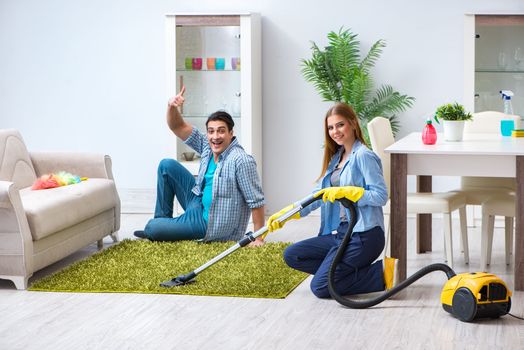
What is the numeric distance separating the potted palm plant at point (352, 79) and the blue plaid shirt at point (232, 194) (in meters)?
1.36

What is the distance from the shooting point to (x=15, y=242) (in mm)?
4930

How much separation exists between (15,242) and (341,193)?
1.75m

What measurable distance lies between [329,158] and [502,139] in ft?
3.95

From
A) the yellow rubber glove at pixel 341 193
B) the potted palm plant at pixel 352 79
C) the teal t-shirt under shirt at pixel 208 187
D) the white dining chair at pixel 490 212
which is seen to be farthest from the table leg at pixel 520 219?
the potted palm plant at pixel 352 79

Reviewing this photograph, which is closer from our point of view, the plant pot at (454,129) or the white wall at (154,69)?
the plant pot at (454,129)

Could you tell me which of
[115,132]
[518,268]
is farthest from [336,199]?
[115,132]

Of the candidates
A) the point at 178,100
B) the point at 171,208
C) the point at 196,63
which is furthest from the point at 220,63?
the point at 171,208

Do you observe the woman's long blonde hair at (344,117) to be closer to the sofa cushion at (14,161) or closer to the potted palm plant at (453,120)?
the potted palm plant at (453,120)

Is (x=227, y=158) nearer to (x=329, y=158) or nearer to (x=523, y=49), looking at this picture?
(x=329, y=158)

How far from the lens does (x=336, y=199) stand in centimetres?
439

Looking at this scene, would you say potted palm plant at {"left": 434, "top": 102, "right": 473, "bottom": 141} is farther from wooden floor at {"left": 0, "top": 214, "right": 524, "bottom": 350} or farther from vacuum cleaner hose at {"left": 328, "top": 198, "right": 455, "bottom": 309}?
vacuum cleaner hose at {"left": 328, "top": 198, "right": 455, "bottom": 309}

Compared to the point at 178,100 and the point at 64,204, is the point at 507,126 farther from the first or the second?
the point at 64,204

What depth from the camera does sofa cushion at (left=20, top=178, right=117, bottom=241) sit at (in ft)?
16.6

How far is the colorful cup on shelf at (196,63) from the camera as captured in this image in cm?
719
